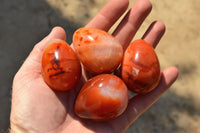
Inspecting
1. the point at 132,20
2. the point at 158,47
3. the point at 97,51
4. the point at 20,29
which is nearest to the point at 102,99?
the point at 97,51

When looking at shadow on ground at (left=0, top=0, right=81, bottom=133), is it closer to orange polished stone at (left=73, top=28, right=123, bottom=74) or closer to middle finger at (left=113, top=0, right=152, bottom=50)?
middle finger at (left=113, top=0, right=152, bottom=50)

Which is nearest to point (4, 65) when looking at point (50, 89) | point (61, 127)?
point (50, 89)

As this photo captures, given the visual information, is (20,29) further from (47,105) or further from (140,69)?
(140,69)

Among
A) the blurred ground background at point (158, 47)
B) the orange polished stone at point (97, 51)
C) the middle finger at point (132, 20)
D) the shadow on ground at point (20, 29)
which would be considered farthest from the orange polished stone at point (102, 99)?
the shadow on ground at point (20, 29)

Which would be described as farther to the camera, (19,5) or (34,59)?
(19,5)

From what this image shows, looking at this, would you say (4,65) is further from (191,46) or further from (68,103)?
(191,46)

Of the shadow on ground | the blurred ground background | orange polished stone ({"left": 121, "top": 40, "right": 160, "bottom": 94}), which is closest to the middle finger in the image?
orange polished stone ({"left": 121, "top": 40, "right": 160, "bottom": 94})

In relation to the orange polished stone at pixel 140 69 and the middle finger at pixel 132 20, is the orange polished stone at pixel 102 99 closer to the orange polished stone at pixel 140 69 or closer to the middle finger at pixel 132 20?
the orange polished stone at pixel 140 69
